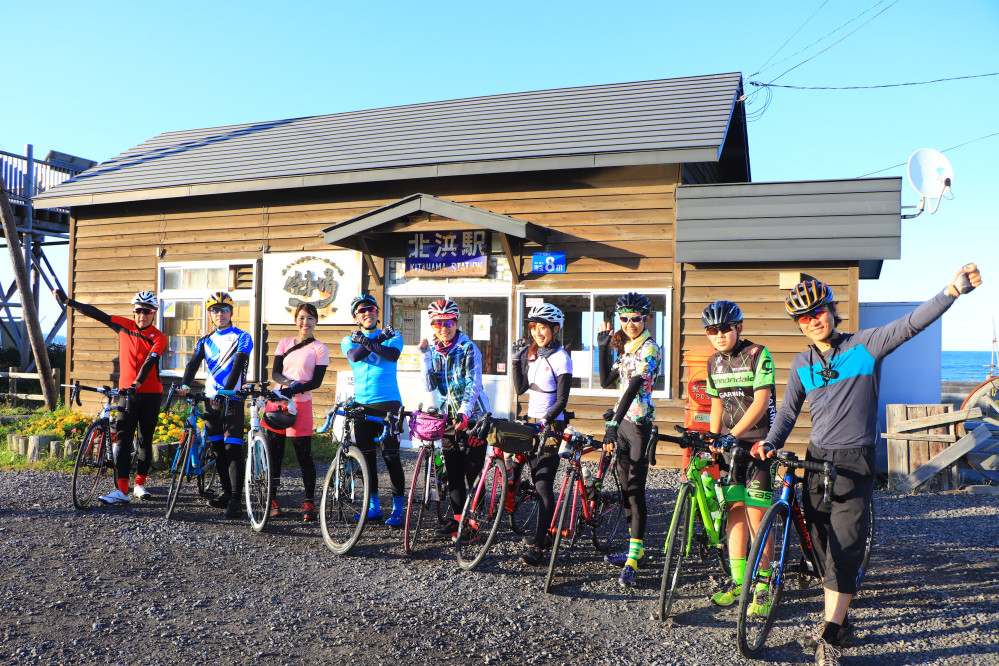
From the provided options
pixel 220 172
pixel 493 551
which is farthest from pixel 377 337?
pixel 220 172

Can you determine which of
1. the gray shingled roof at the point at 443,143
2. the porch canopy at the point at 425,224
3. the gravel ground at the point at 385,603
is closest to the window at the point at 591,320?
the porch canopy at the point at 425,224

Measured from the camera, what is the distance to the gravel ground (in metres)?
3.35

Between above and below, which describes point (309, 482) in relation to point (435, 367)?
below

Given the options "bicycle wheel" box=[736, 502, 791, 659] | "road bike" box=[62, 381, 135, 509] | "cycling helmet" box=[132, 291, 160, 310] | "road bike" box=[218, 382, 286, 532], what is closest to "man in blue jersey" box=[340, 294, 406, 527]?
"road bike" box=[218, 382, 286, 532]

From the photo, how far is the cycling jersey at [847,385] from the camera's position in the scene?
3490mm

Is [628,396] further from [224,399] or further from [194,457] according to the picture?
[194,457]

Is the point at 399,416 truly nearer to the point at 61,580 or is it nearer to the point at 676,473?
the point at 61,580

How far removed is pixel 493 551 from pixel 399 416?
49.4 inches

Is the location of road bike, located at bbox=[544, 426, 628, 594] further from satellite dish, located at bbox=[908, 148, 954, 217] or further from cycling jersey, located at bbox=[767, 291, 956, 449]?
satellite dish, located at bbox=[908, 148, 954, 217]

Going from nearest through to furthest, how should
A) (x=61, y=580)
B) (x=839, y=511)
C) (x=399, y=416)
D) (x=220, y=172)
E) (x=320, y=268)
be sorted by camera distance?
(x=839, y=511)
(x=61, y=580)
(x=399, y=416)
(x=320, y=268)
(x=220, y=172)

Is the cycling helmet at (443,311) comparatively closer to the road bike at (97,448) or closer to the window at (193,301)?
the road bike at (97,448)

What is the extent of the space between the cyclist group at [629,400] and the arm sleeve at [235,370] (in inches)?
0.6

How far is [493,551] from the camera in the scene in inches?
201

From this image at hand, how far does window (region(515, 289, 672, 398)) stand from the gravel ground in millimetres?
3414
